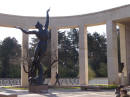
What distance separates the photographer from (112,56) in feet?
68.4

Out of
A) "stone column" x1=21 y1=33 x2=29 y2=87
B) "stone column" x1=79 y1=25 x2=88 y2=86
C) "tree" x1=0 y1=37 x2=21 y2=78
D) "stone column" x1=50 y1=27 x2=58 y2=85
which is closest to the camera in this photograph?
"stone column" x1=79 y1=25 x2=88 y2=86

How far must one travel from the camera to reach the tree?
3888cm

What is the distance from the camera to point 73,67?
40688mm

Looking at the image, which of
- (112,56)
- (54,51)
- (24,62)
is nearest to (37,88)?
(24,62)

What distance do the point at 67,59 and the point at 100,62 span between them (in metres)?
5.86

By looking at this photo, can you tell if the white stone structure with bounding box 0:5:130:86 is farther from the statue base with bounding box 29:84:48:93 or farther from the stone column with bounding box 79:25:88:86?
the statue base with bounding box 29:84:48:93

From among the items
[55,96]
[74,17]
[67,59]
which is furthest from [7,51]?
[55,96]

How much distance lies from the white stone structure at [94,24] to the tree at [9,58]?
Answer: 1559 centimetres

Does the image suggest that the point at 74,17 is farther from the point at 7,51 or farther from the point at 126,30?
the point at 7,51

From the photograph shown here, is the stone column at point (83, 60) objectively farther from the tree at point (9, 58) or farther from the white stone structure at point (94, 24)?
the tree at point (9, 58)

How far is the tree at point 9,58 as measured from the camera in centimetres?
3888

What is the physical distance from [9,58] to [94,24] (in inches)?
888

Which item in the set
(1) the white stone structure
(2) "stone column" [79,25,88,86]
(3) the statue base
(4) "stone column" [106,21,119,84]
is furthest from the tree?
(3) the statue base

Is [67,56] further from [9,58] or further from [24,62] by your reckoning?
[24,62]
